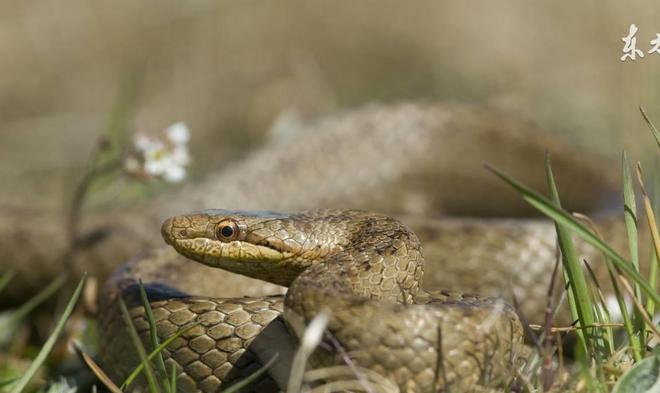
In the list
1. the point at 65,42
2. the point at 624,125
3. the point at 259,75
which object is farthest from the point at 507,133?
the point at 65,42

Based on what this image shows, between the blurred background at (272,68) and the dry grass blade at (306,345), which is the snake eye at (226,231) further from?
the blurred background at (272,68)

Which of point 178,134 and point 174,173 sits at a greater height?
point 178,134

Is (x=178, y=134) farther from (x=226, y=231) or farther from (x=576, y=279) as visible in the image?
(x=576, y=279)

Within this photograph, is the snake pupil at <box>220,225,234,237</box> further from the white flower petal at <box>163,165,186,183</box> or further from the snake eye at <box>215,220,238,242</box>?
the white flower petal at <box>163,165,186,183</box>

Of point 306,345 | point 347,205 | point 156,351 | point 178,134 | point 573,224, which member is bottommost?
point 347,205

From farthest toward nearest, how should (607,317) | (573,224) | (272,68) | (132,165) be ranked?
(272,68) < (132,165) < (607,317) < (573,224)

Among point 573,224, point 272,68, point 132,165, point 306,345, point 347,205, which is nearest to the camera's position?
point 306,345

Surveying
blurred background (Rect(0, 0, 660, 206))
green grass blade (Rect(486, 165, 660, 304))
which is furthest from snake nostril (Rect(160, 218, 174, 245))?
blurred background (Rect(0, 0, 660, 206))

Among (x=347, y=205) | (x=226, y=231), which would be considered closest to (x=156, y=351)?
(x=226, y=231)
